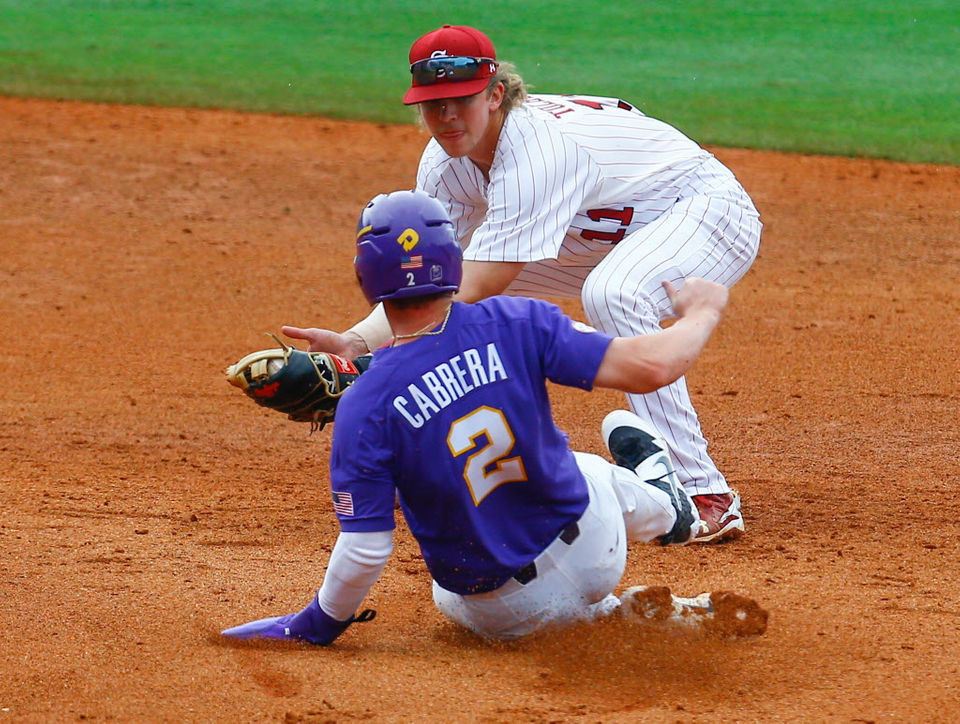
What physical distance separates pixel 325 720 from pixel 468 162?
211cm

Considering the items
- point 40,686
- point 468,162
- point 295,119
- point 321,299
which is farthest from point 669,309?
point 295,119

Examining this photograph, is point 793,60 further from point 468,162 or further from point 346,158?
point 468,162

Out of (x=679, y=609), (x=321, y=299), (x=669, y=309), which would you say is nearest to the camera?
(x=679, y=609)

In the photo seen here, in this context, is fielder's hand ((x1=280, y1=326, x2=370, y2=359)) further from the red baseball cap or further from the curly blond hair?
the curly blond hair

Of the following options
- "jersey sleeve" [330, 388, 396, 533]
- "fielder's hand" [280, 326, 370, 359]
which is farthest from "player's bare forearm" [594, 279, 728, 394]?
"fielder's hand" [280, 326, 370, 359]

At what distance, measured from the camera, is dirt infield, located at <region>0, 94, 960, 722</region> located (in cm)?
282

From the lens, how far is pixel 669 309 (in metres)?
4.07

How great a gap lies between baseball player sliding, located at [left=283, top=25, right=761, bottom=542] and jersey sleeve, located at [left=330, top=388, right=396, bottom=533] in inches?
44.5

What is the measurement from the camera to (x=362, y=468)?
2.77 m

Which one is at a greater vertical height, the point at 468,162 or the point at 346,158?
the point at 468,162

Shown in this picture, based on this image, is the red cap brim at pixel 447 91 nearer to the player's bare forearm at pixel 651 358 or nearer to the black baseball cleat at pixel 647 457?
the black baseball cleat at pixel 647 457

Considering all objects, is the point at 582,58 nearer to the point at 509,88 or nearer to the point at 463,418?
the point at 509,88

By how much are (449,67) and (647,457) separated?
1.29 m

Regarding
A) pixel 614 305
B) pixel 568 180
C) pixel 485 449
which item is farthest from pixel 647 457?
pixel 568 180
